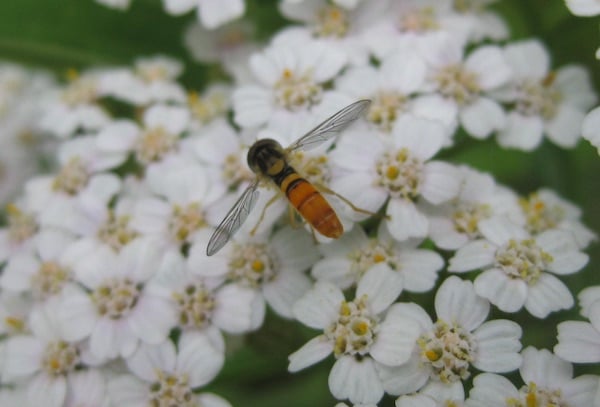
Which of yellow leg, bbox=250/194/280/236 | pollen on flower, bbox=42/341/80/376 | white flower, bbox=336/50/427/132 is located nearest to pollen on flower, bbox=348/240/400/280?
yellow leg, bbox=250/194/280/236

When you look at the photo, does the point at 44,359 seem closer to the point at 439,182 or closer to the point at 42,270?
the point at 42,270

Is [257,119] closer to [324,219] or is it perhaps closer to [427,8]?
[324,219]

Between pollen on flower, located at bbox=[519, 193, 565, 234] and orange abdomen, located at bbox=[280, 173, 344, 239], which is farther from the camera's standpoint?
pollen on flower, located at bbox=[519, 193, 565, 234]

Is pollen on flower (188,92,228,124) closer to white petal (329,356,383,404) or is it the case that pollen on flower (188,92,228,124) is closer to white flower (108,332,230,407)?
white flower (108,332,230,407)

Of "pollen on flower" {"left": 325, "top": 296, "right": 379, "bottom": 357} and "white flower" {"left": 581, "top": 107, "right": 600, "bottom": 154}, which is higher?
"white flower" {"left": 581, "top": 107, "right": 600, "bottom": 154}

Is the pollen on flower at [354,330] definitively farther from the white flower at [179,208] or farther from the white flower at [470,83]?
the white flower at [470,83]

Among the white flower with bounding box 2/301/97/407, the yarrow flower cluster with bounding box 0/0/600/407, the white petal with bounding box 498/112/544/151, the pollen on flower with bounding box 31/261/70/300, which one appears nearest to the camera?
the yarrow flower cluster with bounding box 0/0/600/407

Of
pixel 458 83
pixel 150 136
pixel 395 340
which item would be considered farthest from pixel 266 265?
pixel 458 83

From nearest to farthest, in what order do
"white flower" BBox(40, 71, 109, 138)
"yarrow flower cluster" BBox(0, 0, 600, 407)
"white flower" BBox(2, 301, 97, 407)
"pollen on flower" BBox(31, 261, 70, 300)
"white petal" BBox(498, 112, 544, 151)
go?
"yarrow flower cluster" BBox(0, 0, 600, 407), "white flower" BBox(2, 301, 97, 407), "pollen on flower" BBox(31, 261, 70, 300), "white petal" BBox(498, 112, 544, 151), "white flower" BBox(40, 71, 109, 138)
